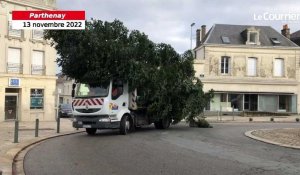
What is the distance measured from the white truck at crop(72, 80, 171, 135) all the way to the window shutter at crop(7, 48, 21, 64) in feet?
52.3

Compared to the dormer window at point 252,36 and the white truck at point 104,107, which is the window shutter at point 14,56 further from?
the dormer window at point 252,36

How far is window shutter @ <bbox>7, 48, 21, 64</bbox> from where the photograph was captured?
33406 millimetres

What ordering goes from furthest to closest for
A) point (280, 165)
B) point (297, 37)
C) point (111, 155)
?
point (297, 37), point (111, 155), point (280, 165)

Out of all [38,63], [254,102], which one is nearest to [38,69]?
[38,63]

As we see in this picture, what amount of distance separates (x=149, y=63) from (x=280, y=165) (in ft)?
36.3

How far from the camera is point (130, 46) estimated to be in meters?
19.7

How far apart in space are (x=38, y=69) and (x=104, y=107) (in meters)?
19.0

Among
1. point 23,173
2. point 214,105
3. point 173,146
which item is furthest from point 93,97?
point 214,105

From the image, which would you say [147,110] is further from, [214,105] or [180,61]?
[214,105]

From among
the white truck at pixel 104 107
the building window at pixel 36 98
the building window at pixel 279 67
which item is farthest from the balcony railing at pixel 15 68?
the building window at pixel 279 67

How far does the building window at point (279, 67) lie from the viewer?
4684cm

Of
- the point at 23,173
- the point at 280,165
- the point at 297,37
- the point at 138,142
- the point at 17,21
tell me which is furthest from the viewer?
the point at 297,37

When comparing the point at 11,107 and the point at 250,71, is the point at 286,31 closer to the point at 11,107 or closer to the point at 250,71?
the point at 250,71

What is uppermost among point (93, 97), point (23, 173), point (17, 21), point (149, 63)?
point (17, 21)
